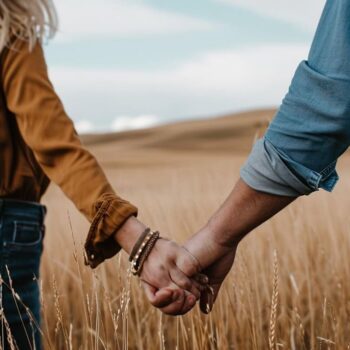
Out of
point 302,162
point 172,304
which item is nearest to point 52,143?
point 172,304

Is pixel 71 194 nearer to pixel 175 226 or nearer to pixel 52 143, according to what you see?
pixel 52 143

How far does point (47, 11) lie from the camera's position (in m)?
1.63

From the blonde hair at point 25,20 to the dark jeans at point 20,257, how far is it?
0.35 metres

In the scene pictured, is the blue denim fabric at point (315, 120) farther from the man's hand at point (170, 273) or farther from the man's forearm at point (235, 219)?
the man's hand at point (170, 273)

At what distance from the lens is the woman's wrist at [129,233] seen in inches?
60.0

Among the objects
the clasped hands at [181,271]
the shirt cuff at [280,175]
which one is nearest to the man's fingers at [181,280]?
the clasped hands at [181,271]

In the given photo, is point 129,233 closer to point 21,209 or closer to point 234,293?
point 21,209

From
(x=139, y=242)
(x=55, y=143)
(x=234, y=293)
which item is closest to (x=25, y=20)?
(x=55, y=143)

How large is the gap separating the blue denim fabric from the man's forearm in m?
0.04

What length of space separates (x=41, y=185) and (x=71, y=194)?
125mm

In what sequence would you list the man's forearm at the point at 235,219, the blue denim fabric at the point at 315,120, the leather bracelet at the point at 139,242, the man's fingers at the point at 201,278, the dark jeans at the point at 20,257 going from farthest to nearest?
the man's fingers at the point at 201,278
the leather bracelet at the point at 139,242
the dark jeans at the point at 20,257
the man's forearm at the point at 235,219
the blue denim fabric at the point at 315,120

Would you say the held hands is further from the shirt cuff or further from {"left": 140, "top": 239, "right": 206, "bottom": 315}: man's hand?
the shirt cuff

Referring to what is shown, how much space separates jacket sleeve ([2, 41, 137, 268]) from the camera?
1488mm

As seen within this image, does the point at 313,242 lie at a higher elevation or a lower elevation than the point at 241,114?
higher
